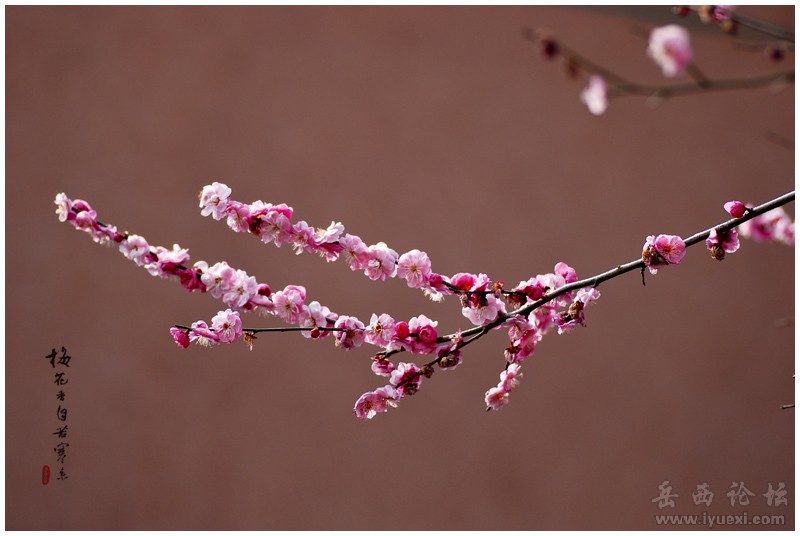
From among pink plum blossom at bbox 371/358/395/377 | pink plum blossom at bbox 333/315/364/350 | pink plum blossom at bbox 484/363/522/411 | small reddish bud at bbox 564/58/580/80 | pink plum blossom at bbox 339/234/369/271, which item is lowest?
pink plum blossom at bbox 484/363/522/411

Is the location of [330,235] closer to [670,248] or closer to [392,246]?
[670,248]

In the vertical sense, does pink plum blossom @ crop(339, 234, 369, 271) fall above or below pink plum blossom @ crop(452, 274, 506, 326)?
above

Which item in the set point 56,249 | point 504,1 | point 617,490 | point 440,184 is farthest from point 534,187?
point 56,249

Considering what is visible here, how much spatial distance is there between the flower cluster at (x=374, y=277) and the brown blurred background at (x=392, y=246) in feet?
4.79

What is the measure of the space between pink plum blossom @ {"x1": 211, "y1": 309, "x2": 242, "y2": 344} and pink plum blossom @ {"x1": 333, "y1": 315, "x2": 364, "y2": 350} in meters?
0.12

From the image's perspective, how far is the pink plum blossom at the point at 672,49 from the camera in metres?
0.67

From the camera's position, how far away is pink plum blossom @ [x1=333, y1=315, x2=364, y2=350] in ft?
3.17

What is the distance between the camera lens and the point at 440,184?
2.89 metres

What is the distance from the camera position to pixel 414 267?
0.96 metres

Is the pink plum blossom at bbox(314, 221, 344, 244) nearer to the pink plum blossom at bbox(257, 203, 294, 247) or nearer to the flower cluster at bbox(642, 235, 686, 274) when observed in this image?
the pink plum blossom at bbox(257, 203, 294, 247)

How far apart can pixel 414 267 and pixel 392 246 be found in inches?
70.3

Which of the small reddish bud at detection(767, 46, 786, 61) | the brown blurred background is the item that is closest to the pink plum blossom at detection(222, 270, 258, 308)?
the small reddish bud at detection(767, 46, 786, 61)

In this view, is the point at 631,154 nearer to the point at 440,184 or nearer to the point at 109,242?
the point at 440,184

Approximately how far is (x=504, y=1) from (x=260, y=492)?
1.94 meters
